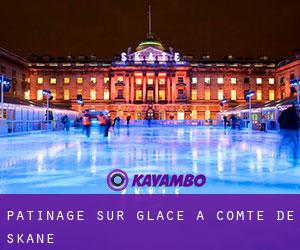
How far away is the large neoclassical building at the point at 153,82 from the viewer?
78.6 meters

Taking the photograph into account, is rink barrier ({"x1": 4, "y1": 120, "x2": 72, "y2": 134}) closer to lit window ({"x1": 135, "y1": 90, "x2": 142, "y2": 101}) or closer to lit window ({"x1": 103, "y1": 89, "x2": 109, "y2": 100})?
lit window ({"x1": 135, "y1": 90, "x2": 142, "y2": 101})

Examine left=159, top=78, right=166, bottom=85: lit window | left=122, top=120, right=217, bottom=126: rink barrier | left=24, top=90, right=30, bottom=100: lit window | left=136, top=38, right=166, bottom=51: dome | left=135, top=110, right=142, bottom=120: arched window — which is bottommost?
left=122, top=120, right=217, bottom=126: rink barrier

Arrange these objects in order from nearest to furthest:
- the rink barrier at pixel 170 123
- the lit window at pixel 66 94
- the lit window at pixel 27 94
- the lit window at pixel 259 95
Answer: the rink barrier at pixel 170 123 < the lit window at pixel 27 94 < the lit window at pixel 66 94 < the lit window at pixel 259 95

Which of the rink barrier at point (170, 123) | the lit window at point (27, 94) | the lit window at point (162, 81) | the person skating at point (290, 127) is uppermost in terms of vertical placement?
the lit window at point (162, 81)

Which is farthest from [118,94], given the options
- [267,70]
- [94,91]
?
[267,70]

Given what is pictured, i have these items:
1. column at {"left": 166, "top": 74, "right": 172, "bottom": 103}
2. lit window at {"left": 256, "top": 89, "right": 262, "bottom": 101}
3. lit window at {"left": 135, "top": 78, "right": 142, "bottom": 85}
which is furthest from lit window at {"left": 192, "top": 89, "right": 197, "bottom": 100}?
lit window at {"left": 256, "top": 89, "right": 262, "bottom": 101}

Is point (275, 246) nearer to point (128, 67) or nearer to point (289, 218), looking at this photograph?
point (289, 218)

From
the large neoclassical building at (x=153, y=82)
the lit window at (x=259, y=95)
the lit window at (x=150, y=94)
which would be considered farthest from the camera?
the lit window at (x=259, y=95)

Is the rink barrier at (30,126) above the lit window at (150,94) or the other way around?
the other way around

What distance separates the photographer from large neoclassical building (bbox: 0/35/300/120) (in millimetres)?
78562

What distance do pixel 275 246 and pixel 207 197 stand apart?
1916 mm

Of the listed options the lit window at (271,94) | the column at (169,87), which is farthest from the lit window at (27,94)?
the lit window at (271,94)

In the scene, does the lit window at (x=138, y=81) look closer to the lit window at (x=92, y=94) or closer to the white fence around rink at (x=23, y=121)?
the lit window at (x=92, y=94)

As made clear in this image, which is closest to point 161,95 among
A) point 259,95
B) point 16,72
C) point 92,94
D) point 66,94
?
point 92,94
